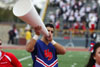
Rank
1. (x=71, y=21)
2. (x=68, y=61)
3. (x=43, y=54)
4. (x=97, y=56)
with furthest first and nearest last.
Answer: (x=71, y=21)
(x=68, y=61)
(x=43, y=54)
(x=97, y=56)

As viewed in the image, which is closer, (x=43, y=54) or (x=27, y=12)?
(x=27, y=12)

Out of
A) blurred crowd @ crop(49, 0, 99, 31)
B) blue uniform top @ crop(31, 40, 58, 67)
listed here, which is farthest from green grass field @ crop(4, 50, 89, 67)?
blurred crowd @ crop(49, 0, 99, 31)

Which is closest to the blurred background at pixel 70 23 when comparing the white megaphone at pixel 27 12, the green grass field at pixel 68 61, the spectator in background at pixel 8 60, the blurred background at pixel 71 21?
the blurred background at pixel 71 21

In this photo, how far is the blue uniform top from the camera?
4.83m

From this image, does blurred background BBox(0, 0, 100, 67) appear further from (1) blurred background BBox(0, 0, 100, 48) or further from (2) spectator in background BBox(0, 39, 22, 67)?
(2) spectator in background BBox(0, 39, 22, 67)

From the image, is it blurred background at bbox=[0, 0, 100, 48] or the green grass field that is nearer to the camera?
the green grass field

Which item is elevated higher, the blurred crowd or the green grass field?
the green grass field

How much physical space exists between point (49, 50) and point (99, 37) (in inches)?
886

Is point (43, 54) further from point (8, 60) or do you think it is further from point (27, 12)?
point (27, 12)

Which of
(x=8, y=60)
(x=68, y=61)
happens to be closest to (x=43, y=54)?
(x=8, y=60)

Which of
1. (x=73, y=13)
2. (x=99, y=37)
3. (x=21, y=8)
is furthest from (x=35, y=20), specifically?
(x=73, y=13)

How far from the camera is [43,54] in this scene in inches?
191

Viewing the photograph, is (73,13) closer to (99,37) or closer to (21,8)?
(99,37)

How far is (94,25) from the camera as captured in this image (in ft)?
96.8
